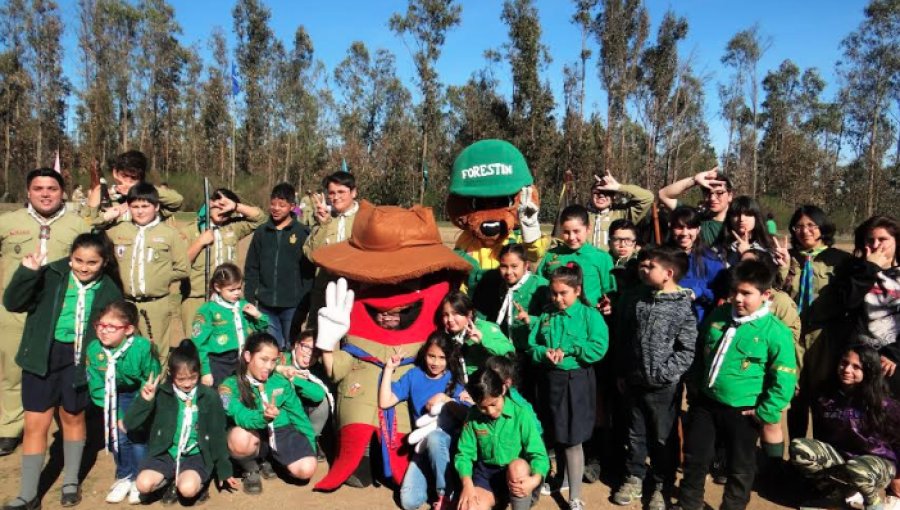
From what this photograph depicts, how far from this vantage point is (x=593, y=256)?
407 cm

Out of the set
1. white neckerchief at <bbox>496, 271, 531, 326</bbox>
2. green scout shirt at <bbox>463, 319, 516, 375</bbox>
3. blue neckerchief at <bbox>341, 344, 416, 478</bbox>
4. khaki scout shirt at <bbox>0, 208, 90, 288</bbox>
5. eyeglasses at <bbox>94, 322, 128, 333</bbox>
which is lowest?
blue neckerchief at <bbox>341, 344, 416, 478</bbox>

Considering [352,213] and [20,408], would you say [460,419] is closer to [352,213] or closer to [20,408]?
[352,213]

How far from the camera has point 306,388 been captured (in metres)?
3.99

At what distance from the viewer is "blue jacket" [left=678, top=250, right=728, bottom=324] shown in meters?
3.88

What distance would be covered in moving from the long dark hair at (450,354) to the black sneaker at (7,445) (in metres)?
2.74

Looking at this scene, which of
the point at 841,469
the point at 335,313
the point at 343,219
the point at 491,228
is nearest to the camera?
the point at 841,469

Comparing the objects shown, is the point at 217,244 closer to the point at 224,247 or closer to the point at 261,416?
the point at 224,247

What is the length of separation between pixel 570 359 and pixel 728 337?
82 centimetres

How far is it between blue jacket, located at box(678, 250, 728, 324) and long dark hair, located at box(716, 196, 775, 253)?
0.17 metres

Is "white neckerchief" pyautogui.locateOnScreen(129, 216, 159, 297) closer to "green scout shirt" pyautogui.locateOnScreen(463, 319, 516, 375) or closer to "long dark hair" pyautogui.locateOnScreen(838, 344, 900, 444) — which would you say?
"green scout shirt" pyautogui.locateOnScreen(463, 319, 516, 375)

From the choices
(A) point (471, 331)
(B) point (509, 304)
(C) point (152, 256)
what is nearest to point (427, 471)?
(A) point (471, 331)

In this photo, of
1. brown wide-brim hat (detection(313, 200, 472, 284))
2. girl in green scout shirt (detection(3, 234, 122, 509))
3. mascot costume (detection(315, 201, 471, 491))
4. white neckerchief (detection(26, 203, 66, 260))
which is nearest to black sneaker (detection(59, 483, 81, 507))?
girl in green scout shirt (detection(3, 234, 122, 509))

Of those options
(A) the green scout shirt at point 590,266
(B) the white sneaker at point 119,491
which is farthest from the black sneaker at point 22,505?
(A) the green scout shirt at point 590,266

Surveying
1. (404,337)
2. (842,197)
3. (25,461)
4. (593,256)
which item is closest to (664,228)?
(593,256)
